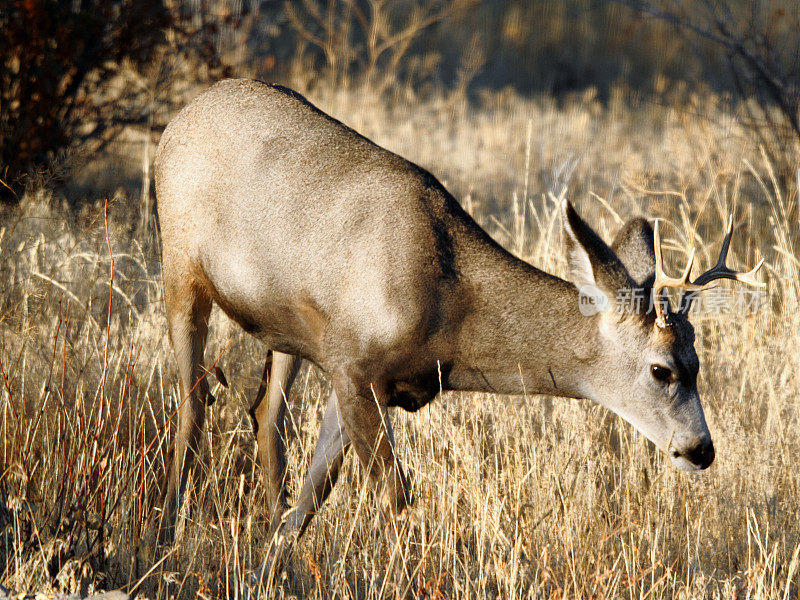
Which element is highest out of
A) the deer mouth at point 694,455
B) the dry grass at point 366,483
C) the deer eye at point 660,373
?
the deer eye at point 660,373

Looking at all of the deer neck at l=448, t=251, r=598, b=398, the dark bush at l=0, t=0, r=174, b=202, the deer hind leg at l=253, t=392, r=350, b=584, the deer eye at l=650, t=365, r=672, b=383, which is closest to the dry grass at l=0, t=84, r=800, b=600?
the deer hind leg at l=253, t=392, r=350, b=584

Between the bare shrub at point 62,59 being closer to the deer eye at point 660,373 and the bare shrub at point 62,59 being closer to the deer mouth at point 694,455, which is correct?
the deer eye at point 660,373

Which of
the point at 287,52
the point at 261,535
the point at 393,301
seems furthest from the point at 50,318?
the point at 287,52

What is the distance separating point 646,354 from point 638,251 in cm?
44

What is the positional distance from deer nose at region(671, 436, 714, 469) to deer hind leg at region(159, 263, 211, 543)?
2218 millimetres

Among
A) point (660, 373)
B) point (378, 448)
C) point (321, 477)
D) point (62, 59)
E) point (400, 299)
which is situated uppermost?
point (62, 59)

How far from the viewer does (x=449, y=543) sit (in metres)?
4.26

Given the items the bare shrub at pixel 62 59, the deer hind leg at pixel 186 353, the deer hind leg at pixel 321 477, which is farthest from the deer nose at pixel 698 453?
the bare shrub at pixel 62 59

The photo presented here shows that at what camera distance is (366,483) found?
450 cm

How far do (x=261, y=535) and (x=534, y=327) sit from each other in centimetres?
157

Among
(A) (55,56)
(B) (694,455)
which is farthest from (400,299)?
(A) (55,56)

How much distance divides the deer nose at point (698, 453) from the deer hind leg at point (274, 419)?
1.92 metres

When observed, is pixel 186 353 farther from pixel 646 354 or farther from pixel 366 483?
pixel 646 354

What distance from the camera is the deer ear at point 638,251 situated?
170 inches
